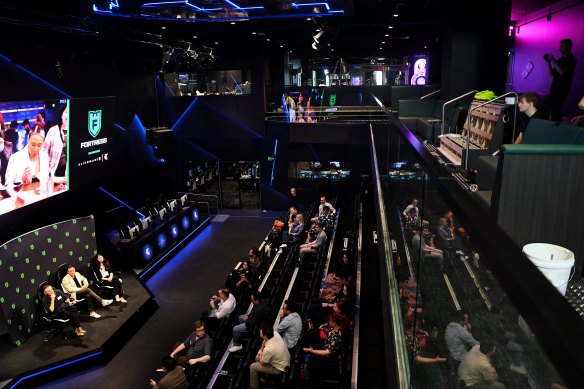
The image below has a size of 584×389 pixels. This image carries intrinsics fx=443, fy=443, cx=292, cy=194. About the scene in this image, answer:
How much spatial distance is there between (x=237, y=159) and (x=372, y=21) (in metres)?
6.47

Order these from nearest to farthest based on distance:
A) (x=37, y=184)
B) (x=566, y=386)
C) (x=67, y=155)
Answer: (x=566, y=386), (x=37, y=184), (x=67, y=155)

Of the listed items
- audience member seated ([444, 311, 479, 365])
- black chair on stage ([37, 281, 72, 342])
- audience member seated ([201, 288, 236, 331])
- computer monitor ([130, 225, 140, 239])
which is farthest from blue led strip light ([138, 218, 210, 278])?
audience member seated ([444, 311, 479, 365])

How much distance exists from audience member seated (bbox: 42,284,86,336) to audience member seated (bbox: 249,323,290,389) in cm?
370

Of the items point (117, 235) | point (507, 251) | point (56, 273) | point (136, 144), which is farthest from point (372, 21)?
point (507, 251)

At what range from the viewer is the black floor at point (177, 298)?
22.4 ft

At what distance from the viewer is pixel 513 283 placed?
633 millimetres

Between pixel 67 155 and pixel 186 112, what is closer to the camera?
pixel 67 155

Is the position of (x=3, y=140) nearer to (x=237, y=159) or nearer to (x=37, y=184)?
(x=37, y=184)

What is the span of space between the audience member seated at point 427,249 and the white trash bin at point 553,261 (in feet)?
1.75

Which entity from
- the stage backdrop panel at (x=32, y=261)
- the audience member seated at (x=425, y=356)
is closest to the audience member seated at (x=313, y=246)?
the stage backdrop panel at (x=32, y=261)

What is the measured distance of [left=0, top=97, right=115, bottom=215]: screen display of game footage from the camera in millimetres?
7777

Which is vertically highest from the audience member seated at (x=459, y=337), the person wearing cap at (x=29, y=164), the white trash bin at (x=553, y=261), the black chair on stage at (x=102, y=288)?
the audience member seated at (x=459, y=337)

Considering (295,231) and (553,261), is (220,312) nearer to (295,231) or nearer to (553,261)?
(295,231)

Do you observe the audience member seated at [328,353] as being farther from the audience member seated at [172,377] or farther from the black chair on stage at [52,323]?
the black chair on stage at [52,323]
